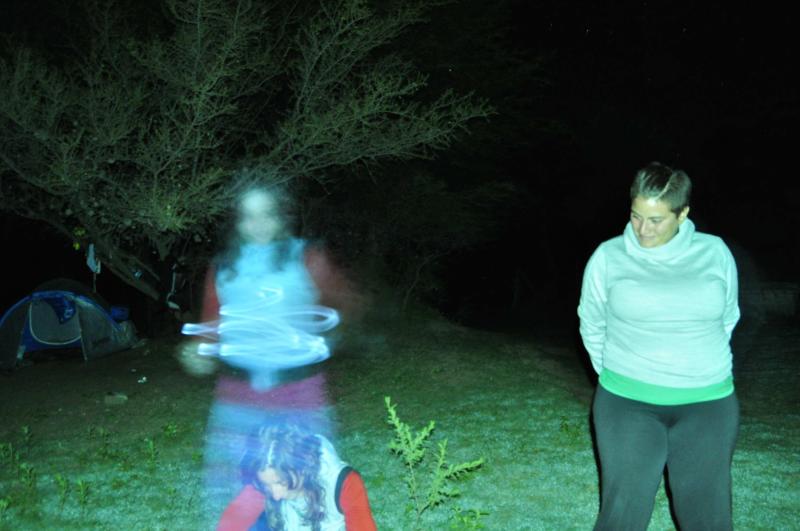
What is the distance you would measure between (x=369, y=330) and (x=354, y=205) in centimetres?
286

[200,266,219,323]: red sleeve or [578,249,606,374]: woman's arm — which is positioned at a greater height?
[578,249,606,374]: woman's arm

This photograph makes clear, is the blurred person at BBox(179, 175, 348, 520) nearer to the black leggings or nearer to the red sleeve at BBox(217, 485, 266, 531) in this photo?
the red sleeve at BBox(217, 485, 266, 531)

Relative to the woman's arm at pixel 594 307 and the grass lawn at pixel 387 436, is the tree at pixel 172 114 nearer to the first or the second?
the grass lawn at pixel 387 436

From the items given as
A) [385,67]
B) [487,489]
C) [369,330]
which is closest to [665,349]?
[487,489]

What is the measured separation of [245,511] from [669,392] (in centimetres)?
193

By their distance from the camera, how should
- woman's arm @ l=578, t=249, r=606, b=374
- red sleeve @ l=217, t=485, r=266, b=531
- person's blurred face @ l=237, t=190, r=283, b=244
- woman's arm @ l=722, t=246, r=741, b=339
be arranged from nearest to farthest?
woman's arm @ l=722, t=246, r=741, b=339 → woman's arm @ l=578, t=249, r=606, b=374 → red sleeve @ l=217, t=485, r=266, b=531 → person's blurred face @ l=237, t=190, r=283, b=244

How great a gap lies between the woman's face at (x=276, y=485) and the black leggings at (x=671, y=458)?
131cm

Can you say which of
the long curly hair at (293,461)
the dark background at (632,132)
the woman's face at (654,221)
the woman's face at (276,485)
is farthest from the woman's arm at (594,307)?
the dark background at (632,132)

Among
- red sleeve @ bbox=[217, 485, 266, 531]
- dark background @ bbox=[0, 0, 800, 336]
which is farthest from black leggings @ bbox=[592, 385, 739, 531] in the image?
dark background @ bbox=[0, 0, 800, 336]

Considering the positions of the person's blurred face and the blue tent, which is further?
the blue tent

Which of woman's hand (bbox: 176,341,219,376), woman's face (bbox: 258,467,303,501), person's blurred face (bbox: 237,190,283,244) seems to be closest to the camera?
woman's face (bbox: 258,467,303,501)

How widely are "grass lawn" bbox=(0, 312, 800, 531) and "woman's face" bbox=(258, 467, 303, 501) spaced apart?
4.69ft

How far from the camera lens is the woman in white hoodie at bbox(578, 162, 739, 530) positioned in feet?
8.91

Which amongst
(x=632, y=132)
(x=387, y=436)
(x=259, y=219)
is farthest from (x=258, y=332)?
(x=632, y=132)
